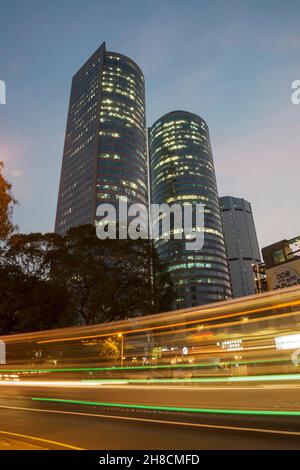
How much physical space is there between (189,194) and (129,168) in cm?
4058

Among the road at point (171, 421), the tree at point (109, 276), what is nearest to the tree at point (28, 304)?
the tree at point (109, 276)

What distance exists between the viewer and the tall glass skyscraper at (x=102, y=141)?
417 ft

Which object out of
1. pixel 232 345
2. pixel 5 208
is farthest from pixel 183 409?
pixel 5 208

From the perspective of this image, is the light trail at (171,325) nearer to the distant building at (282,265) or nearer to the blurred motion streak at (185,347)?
the blurred motion streak at (185,347)

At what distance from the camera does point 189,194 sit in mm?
161625

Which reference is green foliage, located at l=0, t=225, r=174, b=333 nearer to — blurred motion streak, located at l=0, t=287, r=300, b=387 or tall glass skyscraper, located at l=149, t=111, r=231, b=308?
blurred motion streak, located at l=0, t=287, r=300, b=387

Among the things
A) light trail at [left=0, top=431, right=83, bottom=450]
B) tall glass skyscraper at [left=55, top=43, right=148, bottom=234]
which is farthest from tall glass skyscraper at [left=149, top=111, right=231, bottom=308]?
light trail at [left=0, top=431, right=83, bottom=450]

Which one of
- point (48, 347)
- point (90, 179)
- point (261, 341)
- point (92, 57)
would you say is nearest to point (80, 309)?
point (48, 347)

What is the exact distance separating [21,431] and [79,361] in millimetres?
5904

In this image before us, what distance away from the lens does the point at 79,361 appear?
1351 centimetres

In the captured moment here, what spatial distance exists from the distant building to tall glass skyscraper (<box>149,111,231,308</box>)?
92679mm

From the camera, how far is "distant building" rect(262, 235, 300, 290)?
930 inches

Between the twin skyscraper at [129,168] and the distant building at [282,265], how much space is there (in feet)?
286

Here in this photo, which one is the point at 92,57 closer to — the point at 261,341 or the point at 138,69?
the point at 138,69
